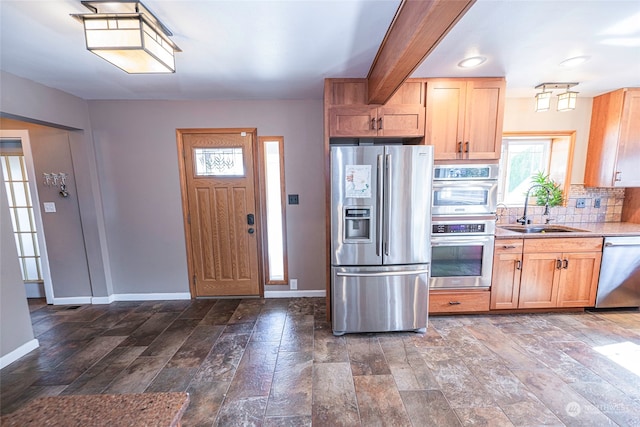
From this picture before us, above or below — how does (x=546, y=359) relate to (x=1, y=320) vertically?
below

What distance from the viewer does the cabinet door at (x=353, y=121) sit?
2.38 meters

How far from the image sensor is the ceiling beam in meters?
1.09

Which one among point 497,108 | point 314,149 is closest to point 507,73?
point 497,108

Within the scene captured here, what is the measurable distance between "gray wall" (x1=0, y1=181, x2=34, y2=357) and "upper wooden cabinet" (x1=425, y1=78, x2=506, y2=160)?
3.86 meters

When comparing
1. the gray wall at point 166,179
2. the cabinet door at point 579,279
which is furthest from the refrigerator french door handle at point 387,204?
the cabinet door at point 579,279

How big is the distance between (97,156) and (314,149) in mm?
2628

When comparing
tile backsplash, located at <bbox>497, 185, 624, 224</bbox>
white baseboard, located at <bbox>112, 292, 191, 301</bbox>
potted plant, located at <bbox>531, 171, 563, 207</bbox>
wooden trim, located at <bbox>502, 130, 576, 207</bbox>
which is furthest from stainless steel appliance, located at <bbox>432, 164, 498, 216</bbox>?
white baseboard, located at <bbox>112, 292, 191, 301</bbox>

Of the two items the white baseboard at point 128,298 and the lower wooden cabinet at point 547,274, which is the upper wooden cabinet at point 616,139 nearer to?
the lower wooden cabinet at point 547,274

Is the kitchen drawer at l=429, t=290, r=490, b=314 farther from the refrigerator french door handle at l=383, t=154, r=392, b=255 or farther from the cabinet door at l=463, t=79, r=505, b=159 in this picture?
the cabinet door at l=463, t=79, r=505, b=159

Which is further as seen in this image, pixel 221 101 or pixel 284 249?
pixel 284 249

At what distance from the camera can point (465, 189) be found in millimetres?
2525

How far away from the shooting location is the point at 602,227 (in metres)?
2.85

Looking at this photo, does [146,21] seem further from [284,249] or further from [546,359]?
[546,359]

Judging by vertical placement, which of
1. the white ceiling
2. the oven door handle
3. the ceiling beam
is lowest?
the oven door handle
